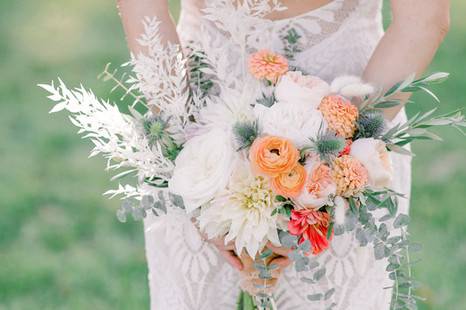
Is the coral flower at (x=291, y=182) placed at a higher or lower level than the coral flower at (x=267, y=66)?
lower

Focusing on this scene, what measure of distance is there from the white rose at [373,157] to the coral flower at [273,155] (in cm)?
15

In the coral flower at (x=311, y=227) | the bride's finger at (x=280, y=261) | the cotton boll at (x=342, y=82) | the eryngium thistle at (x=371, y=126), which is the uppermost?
the cotton boll at (x=342, y=82)

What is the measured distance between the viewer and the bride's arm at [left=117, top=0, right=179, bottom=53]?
2.51 m

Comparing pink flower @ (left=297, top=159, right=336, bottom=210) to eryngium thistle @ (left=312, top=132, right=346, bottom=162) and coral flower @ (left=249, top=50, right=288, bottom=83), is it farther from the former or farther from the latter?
coral flower @ (left=249, top=50, right=288, bottom=83)

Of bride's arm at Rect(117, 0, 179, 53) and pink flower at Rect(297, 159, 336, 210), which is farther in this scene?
bride's arm at Rect(117, 0, 179, 53)

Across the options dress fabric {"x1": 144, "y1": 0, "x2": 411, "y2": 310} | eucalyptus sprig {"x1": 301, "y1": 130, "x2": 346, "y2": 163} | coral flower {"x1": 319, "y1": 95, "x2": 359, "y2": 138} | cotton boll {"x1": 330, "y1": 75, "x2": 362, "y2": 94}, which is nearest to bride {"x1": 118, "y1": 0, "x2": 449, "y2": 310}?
dress fabric {"x1": 144, "y1": 0, "x2": 411, "y2": 310}

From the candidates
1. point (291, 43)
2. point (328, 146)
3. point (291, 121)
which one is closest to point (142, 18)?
point (291, 43)

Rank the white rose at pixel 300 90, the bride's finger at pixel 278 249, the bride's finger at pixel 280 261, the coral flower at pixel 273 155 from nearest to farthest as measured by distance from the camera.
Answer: the coral flower at pixel 273 155
the white rose at pixel 300 90
the bride's finger at pixel 278 249
the bride's finger at pixel 280 261

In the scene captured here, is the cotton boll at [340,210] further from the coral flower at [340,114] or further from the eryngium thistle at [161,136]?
the eryngium thistle at [161,136]

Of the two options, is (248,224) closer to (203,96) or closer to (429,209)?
(203,96)

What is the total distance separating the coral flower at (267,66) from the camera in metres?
2.22

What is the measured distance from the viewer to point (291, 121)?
2098mm

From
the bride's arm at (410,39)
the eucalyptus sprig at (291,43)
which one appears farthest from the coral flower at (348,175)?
the eucalyptus sprig at (291,43)

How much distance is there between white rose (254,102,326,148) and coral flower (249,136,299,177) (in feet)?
0.08
